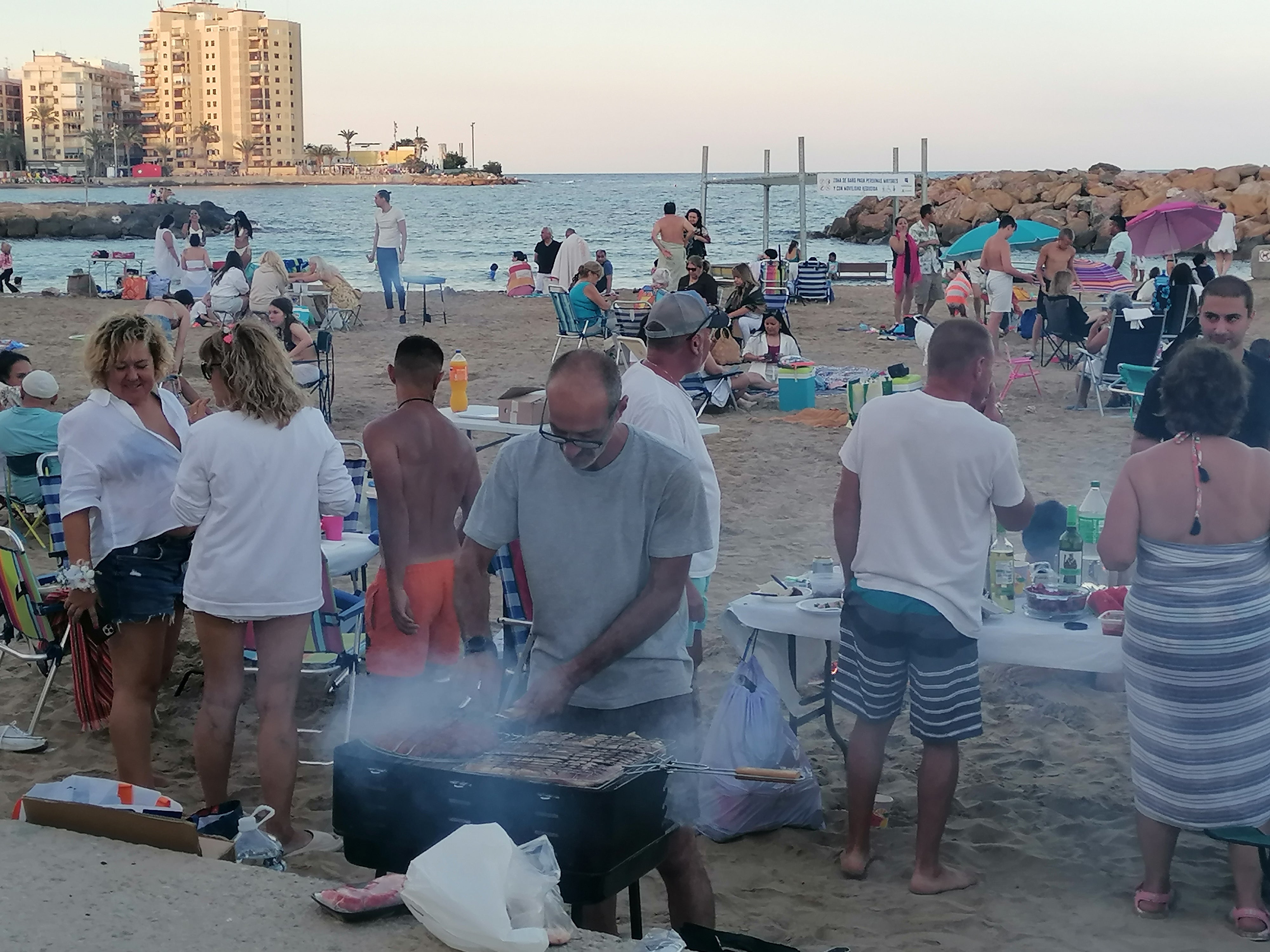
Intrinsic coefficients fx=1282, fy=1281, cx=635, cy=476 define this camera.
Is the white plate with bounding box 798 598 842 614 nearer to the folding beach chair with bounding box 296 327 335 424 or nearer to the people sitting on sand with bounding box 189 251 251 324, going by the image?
the folding beach chair with bounding box 296 327 335 424

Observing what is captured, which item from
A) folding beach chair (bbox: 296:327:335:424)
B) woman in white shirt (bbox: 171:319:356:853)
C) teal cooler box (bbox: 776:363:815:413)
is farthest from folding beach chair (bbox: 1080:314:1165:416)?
woman in white shirt (bbox: 171:319:356:853)

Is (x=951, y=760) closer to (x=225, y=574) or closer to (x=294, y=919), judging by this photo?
(x=294, y=919)

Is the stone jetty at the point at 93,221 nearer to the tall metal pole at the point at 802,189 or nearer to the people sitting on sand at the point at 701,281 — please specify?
the tall metal pole at the point at 802,189

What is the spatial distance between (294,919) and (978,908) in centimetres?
202

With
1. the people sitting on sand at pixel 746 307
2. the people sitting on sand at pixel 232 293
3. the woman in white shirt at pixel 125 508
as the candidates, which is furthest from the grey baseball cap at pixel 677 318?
the people sitting on sand at pixel 232 293

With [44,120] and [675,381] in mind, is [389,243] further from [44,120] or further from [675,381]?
[44,120]

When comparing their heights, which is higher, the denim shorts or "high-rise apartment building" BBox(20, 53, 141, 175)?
"high-rise apartment building" BBox(20, 53, 141, 175)

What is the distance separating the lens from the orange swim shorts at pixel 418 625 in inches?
170

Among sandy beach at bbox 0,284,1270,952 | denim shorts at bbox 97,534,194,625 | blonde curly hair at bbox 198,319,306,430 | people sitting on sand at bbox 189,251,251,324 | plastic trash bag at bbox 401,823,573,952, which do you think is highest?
people sitting on sand at bbox 189,251,251,324

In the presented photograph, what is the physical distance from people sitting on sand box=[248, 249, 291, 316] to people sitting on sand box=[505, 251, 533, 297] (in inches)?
417

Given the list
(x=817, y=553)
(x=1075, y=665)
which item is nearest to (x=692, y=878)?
(x=1075, y=665)

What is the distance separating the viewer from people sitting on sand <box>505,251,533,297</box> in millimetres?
23406

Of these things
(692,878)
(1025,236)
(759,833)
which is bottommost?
(759,833)

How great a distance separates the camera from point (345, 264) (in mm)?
38094
